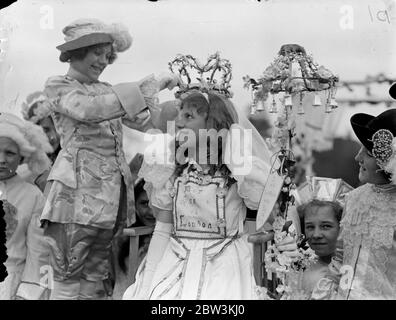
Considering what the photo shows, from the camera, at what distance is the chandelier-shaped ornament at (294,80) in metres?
2.25

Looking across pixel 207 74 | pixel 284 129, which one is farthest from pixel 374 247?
pixel 207 74

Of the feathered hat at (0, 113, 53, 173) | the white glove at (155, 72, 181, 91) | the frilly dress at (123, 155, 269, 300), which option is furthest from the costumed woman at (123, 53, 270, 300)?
the feathered hat at (0, 113, 53, 173)

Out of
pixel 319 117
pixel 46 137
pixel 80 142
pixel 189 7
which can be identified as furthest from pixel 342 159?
pixel 46 137

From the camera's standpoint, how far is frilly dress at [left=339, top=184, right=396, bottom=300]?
239 cm

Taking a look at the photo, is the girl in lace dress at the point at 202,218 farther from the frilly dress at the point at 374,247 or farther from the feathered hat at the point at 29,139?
the feathered hat at the point at 29,139

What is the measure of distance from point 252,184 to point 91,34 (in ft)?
3.29

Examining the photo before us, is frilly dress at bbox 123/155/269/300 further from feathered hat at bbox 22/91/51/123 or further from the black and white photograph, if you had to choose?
feathered hat at bbox 22/91/51/123

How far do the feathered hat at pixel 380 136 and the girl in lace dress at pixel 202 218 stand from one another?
444 millimetres

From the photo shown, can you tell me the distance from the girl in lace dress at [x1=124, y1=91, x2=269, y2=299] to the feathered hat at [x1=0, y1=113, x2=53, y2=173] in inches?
26.6

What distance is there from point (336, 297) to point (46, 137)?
1.63 metres

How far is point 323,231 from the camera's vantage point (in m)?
2.70

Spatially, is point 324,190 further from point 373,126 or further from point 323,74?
point 323,74

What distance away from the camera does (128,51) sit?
2805mm
